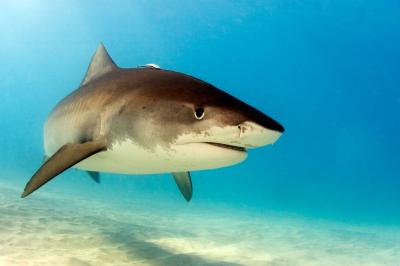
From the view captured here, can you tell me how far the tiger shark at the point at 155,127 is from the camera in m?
2.57

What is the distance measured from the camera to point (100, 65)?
5.45m

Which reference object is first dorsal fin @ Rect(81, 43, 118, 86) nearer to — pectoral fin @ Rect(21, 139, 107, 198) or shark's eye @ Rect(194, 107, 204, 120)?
pectoral fin @ Rect(21, 139, 107, 198)

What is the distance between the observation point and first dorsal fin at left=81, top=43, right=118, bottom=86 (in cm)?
529

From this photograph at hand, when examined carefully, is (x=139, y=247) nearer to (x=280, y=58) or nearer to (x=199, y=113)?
(x=199, y=113)

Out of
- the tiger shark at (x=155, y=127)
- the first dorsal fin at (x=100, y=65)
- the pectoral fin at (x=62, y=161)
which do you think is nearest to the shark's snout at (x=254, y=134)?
the tiger shark at (x=155, y=127)

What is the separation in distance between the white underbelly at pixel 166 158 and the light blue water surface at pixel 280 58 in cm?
6336

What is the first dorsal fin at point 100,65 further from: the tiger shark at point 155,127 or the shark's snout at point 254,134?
the shark's snout at point 254,134

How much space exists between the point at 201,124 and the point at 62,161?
5.31ft

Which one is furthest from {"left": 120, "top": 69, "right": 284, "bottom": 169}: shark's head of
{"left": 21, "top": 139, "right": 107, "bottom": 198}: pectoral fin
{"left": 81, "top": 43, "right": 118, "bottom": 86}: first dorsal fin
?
{"left": 81, "top": 43, "right": 118, "bottom": 86}: first dorsal fin

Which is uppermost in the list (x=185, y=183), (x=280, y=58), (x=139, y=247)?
(x=280, y=58)

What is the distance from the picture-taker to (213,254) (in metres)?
5.49

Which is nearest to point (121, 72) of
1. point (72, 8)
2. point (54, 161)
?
point (54, 161)

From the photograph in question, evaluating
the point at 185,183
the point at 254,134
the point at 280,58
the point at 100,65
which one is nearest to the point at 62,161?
the point at 254,134

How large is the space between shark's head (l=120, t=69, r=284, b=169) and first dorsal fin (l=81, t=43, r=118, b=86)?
88.2 inches
